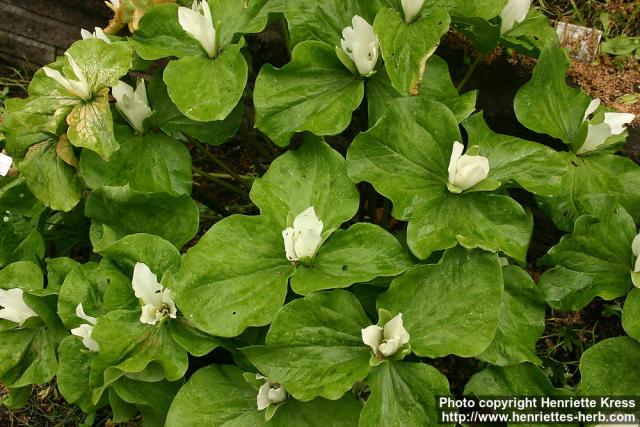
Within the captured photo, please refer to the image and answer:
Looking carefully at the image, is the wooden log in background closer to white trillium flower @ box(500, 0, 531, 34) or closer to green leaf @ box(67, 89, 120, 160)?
green leaf @ box(67, 89, 120, 160)

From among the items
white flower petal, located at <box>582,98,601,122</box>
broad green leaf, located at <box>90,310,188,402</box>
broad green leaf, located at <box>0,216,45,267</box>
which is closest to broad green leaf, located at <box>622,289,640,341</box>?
white flower petal, located at <box>582,98,601,122</box>

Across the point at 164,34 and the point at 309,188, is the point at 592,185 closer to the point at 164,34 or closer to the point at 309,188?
the point at 309,188

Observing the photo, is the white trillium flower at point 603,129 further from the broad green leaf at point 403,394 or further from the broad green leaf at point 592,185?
the broad green leaf at point 403,394

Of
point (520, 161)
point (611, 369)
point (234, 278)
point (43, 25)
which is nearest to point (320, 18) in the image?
point (520, 161)

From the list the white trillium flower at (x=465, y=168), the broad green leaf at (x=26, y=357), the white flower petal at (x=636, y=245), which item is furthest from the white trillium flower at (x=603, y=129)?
the broad green leaf at (x=26, y=357)

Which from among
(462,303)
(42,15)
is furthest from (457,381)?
(42,15)

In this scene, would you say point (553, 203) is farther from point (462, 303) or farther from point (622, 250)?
point (462, 303)
